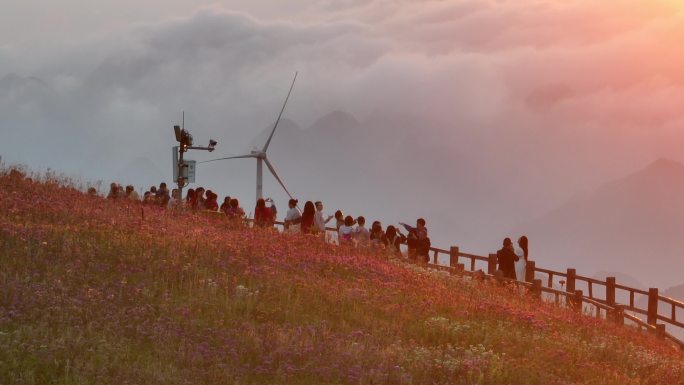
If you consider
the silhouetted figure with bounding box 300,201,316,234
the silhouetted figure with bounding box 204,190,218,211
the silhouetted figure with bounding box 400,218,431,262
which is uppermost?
the silhouetted figure with bounding box 204,190,218,211

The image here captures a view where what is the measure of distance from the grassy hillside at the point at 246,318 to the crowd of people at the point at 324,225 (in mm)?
2812

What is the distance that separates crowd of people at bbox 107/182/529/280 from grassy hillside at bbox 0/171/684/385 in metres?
2.81

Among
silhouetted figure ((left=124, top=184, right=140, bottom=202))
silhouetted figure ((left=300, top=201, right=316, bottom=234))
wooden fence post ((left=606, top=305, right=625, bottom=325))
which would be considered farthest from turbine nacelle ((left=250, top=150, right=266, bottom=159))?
wooden fence post ((left=606, top=305, right=625, bottom=325))

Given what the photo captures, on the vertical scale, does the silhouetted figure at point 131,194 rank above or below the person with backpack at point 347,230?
above

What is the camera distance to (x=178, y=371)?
12406 mm

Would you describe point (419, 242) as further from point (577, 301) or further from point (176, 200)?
point (176, 200)

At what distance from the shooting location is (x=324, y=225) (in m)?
29.2

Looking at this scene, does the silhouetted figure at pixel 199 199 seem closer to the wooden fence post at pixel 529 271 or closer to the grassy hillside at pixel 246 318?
the grassy hillside at pixel 246 318

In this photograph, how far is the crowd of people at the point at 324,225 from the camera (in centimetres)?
2803

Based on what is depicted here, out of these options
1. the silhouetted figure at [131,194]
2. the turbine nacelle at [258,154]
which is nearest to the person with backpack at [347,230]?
the silhouetted figure at [131,194]

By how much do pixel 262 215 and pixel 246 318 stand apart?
12871 mm

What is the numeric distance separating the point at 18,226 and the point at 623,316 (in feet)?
49.9

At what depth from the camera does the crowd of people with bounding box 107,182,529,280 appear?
2803 centimetres

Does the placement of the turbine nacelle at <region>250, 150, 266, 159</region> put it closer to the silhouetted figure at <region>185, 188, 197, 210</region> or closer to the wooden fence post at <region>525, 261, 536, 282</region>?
the silhouetted figure at <region>185, 188, 197, 210</region>
